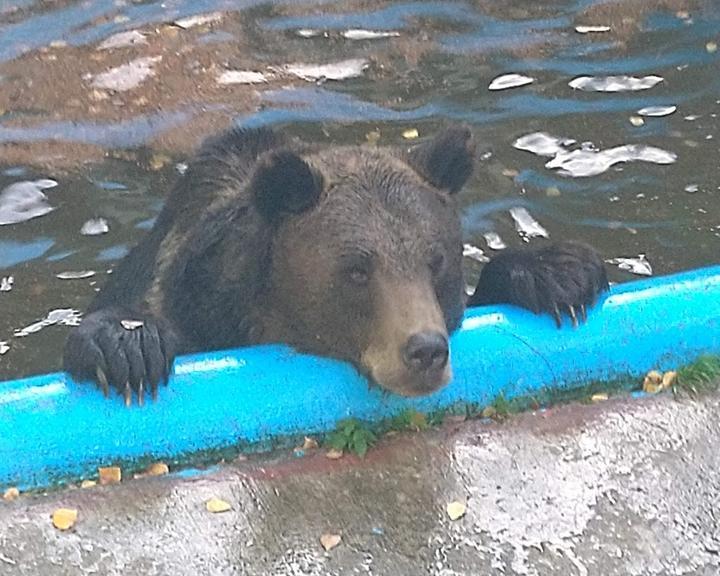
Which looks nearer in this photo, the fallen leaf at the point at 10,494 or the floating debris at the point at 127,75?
the fallen leaf at the point at 10,494

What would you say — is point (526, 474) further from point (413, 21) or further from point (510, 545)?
point (413, 21)

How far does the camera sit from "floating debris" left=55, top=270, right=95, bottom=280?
6773mm

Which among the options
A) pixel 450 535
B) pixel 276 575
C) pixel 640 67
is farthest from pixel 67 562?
pixel 640 67

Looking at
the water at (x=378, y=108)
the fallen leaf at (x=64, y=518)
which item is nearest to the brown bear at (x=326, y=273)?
the fallen leaf at (x=64, y=518)

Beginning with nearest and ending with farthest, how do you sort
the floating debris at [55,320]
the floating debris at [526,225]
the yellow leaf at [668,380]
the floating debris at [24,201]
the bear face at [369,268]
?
the bear face at [369,268]
the yellow leaf at [668,380]
the floating debris at [55,320]
the floating debris at [526,225]
the floating debris at [24,201]

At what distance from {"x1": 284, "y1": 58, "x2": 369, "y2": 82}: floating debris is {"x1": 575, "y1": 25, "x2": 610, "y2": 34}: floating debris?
Result: 1394mm

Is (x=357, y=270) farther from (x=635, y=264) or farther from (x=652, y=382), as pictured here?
→ (x=635, y=264)

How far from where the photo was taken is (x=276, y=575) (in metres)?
4.04

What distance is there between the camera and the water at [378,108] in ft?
23.0

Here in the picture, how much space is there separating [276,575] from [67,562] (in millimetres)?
557

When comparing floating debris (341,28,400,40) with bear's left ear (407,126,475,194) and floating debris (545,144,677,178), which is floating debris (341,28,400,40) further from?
bear's left ear (407,126,475,194)

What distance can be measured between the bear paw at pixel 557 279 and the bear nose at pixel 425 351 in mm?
917

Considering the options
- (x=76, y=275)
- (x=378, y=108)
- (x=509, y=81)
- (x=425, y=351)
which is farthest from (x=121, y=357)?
(x=509, y=81)

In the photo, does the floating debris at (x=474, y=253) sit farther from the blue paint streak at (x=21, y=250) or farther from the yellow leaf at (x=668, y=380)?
the yellow leaf at (x=668, y=380)
